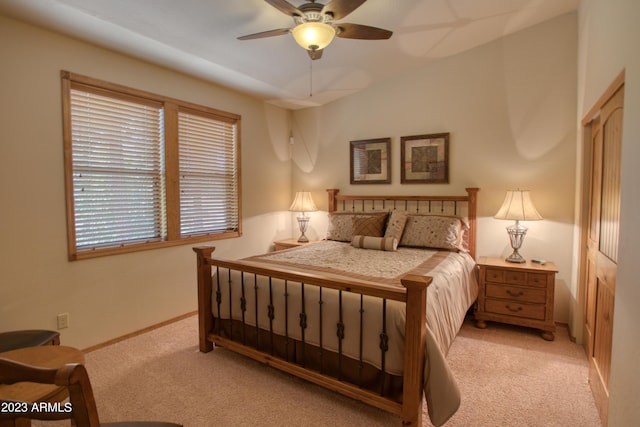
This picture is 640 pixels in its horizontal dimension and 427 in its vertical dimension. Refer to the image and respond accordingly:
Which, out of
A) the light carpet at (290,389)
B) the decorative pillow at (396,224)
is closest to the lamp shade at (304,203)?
the decorative pillow at (396,224)

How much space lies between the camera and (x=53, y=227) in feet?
8.28

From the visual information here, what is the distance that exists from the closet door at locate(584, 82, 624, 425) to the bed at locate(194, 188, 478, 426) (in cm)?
83

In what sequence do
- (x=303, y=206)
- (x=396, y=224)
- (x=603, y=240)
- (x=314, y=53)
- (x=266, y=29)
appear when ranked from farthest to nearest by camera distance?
1. (x=303, y=206)
2. (x=396, y=224)
3. (x=266, y=29)
4. (x=314, y=53)
5. (x=603, y=240)

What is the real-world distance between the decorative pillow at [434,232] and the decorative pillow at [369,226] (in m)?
0.26

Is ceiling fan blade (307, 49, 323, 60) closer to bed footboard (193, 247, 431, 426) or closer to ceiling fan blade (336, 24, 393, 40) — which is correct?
ceiling fan blade (336, 24, 393, 40)

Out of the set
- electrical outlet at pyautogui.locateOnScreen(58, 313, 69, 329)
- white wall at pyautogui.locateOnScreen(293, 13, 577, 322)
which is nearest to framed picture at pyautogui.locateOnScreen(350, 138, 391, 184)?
white wall at pyautogui.locateOnScreen(293, 13, 577, 322)

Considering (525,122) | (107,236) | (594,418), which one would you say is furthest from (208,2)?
(594,418)

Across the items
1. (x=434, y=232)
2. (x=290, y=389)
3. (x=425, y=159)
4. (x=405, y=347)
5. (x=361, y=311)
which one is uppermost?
(x=425, y=159)

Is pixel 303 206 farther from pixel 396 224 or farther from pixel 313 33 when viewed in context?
pixel 313 33

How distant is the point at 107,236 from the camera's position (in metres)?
2.87

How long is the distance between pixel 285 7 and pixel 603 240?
2438mm

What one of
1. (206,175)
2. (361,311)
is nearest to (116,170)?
(206,175)

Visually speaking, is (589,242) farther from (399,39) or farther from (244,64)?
(244,64)

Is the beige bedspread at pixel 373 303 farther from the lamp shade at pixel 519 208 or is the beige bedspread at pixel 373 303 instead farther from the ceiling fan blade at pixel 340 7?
the ceiling fan blade at pixel 340 7
